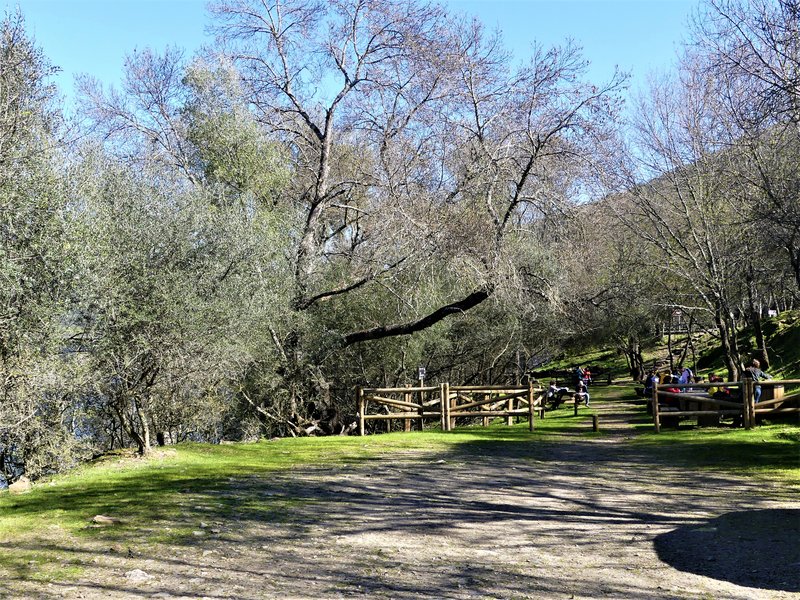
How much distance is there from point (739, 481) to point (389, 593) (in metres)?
6.99

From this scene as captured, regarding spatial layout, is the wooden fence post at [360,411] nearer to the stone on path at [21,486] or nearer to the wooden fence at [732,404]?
the wooden fence at [732,404]

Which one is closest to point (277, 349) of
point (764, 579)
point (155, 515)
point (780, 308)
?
point (155, 515)

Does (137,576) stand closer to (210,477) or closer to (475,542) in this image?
(475,542)

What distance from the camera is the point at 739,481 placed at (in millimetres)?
10578

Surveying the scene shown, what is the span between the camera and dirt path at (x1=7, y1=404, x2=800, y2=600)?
5762mm

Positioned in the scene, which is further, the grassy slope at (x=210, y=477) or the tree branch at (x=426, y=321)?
the tree branch at (x=426, y=321)

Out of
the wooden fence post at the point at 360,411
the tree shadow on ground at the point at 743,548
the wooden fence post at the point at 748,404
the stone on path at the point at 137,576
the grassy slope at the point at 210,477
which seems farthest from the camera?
the wooden fence post at the point at 360,411

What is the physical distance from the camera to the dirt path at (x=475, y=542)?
5.76m

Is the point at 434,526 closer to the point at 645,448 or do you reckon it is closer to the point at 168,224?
the point at 168,224

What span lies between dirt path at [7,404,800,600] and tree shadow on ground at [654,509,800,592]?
0.06 ft

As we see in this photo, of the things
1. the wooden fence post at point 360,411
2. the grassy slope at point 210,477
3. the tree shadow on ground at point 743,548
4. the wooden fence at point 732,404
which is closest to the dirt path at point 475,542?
the tree shadow on ground at point 743,548

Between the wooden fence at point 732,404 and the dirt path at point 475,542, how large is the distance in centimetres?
536

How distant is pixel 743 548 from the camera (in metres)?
6.90

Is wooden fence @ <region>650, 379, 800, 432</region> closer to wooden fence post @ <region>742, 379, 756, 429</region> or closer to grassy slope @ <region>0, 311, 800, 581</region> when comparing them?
wooden fence post @ <region>742, 379, 756, 429</region>
